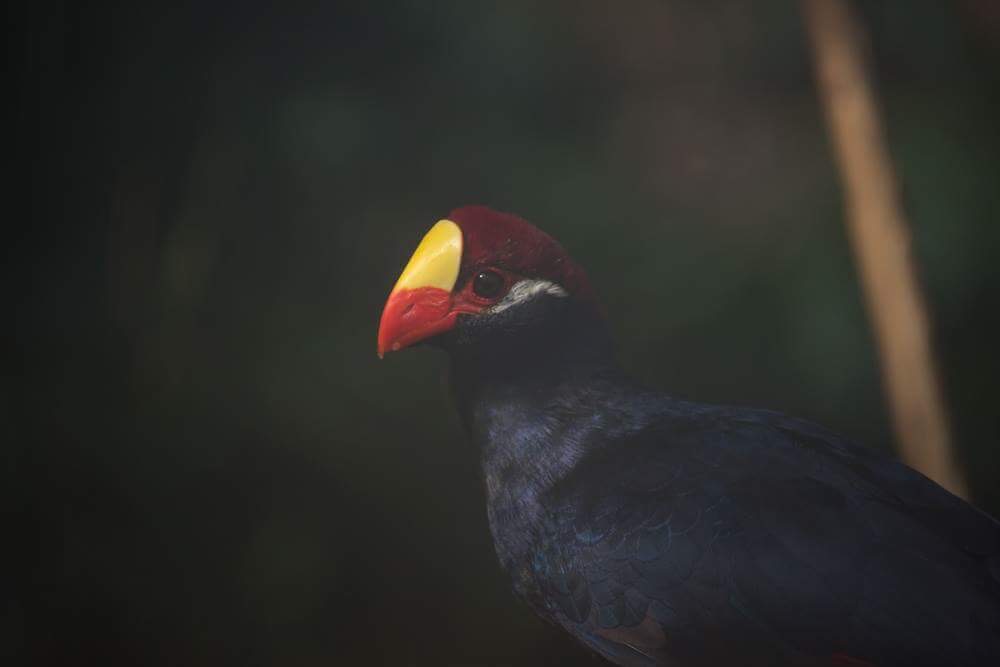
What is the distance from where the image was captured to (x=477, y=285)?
1.59 metres

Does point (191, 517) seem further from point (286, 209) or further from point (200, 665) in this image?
point (286, 209)

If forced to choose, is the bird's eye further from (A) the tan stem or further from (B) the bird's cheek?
(A) the tan stem

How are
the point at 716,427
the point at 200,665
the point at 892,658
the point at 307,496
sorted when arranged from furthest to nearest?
the point at 307,496 → the point at 200,665 → the point at 716,427 → the point at 892,658

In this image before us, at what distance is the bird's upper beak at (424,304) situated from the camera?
1.58 m

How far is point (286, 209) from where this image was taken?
2045 mm

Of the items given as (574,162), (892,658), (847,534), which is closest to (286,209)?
(574,162)

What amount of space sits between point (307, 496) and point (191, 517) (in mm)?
253

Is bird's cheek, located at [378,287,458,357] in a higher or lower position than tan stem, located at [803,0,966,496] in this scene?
lower

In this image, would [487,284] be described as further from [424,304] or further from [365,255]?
[365,255]

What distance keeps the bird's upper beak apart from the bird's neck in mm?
84

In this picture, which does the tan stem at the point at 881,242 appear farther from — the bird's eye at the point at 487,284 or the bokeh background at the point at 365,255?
the bird's eye at the point at 487,284

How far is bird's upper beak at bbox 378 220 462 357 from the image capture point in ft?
5.18

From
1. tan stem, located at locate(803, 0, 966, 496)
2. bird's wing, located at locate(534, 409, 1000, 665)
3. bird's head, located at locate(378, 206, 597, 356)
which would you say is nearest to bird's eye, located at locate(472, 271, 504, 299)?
bird's head, located at locate(378, 206, 597, 356)

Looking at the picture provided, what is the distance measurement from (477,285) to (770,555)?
673 millimetres
